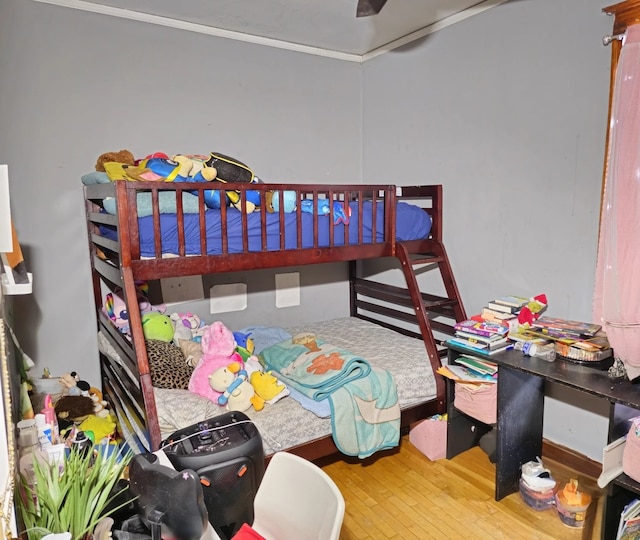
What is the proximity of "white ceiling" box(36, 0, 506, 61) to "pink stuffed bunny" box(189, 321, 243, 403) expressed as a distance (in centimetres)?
184

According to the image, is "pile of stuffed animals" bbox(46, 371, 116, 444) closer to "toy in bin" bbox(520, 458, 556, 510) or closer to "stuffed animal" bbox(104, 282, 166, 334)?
"stuffed animal" bbox(104, 282, 166, 334)

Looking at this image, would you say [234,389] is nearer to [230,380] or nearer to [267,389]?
[230,380]

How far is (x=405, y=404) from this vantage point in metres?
2.45

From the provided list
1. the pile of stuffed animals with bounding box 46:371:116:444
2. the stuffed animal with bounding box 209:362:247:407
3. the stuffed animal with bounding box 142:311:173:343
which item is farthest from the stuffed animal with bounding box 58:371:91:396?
the stuffed animal with bounding box 209:362:247:407

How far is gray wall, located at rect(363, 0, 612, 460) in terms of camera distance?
2.27m

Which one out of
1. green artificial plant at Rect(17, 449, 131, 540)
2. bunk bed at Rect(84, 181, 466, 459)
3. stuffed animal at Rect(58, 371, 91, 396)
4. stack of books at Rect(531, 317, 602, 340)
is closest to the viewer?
green artificial plant at Rect(17, 449, 131, 540)

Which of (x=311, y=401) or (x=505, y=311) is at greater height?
(x=505, y=311)

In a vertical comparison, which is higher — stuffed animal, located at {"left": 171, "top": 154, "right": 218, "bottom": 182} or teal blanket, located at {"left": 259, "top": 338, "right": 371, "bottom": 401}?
stuffed animal, located at {"left": 171, "top": 154, "right": 218, "bottom": 182}

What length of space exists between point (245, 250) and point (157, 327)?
29.4 inches

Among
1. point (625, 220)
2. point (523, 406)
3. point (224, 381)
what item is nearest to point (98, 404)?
point (224, 381)

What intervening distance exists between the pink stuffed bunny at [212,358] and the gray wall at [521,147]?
1.53 metres

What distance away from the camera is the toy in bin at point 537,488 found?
2104 millimetres

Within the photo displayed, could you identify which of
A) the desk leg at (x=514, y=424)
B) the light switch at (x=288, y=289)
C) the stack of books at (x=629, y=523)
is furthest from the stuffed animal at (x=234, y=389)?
the stack of books at (x=629, y=523)

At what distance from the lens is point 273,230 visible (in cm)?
229
